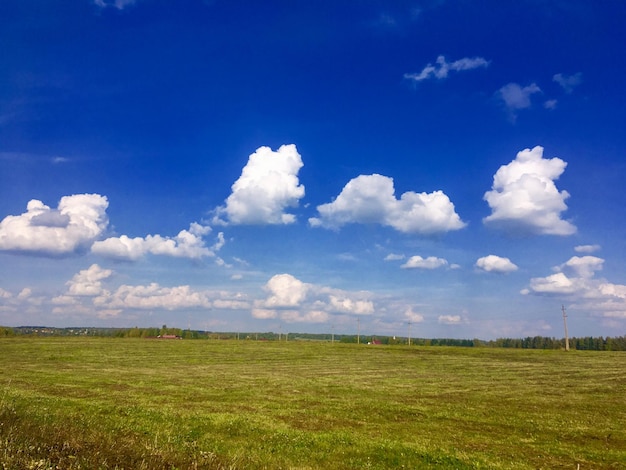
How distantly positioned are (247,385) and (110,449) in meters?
27.8

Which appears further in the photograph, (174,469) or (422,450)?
(422,450)

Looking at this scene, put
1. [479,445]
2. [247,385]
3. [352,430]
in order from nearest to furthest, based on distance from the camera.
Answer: [479,445] < [352,430] < [247,385]

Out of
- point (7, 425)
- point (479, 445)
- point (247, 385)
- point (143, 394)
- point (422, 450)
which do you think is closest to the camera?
point (7, 425)

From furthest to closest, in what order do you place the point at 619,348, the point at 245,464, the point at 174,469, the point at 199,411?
the point at 619,348
the point at 199,411
the point at 245,464
the point at 174,469

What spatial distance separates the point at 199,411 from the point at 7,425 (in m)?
13.5

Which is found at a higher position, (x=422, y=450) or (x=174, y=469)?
(x=174, y=469)

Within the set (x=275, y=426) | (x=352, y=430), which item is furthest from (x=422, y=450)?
(x=275, y=426)

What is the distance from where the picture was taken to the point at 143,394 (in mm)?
30750

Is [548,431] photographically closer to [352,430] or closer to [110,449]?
[352,430]

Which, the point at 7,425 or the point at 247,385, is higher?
the point at 7,425

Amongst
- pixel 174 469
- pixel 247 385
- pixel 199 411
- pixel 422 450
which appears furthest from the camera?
pixel 247 385

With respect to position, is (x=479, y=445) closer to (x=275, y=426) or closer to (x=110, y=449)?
(x=275, y=426)

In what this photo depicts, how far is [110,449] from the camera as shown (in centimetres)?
1155

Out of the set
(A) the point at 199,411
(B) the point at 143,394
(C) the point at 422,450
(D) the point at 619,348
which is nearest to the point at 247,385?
(B) the point at 143,394
